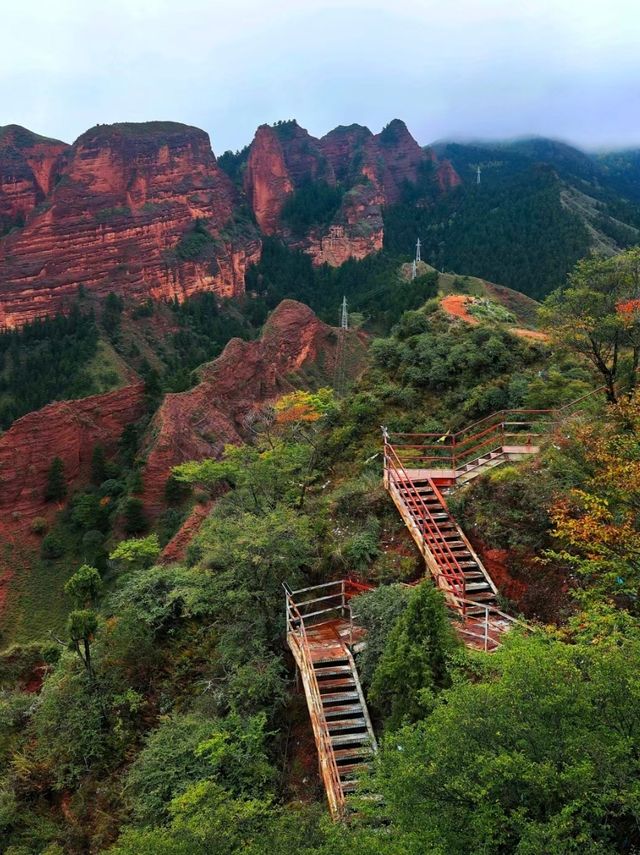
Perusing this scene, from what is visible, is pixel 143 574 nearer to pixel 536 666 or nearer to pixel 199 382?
pixel 536 666

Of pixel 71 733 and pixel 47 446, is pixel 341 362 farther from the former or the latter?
pixel 71 733

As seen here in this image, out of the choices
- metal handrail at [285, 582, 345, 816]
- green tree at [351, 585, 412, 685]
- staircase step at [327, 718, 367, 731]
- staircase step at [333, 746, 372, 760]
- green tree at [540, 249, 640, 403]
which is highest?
green tree at [540, 249, 640, 403]

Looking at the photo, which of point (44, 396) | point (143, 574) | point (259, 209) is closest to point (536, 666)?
point (143, 574)

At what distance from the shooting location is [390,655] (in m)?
9.53

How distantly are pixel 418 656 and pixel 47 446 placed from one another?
44.6m

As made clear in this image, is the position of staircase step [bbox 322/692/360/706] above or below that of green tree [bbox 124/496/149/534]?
above

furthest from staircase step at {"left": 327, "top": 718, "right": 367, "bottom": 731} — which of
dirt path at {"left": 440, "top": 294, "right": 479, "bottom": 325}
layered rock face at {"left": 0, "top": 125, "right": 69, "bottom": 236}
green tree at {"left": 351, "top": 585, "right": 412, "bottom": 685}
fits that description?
layered rock face at {"left": 0, "top": 125, "right": 69, "bottom": 236}

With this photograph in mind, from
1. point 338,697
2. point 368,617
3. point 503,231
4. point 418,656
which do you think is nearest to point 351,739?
point 338,697

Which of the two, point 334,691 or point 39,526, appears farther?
point 39,526

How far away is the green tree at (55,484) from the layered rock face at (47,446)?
33 cm

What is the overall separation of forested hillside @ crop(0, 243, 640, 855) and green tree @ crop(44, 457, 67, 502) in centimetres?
2145

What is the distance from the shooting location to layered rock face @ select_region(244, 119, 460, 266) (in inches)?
5153

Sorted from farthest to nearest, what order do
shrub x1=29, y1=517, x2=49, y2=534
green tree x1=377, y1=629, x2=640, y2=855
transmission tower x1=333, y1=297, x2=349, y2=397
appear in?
transmission tower x1=333, y1=297, x2=349, y2=397, shrub x1=29, y1=517, x2=49, y2=534, green tree x1=377, y1=629, x2=640, y2=855

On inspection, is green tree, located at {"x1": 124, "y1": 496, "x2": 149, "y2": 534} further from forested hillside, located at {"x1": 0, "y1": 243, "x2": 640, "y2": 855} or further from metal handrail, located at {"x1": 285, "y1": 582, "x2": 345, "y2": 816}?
metal handrail, located at {"x1": 285, "y1": 582, "x2": 345, "y2": 816}
